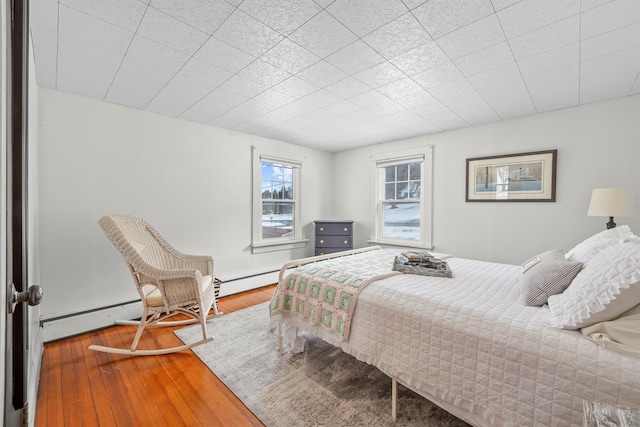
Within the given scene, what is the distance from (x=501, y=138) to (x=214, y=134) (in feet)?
11.7

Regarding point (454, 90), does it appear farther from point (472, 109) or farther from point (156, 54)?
point (156, 54)

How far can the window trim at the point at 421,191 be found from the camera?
12.8 feet

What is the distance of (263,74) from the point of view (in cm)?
218

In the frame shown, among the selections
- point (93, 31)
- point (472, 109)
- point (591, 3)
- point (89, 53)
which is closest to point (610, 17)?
point (591, 3)

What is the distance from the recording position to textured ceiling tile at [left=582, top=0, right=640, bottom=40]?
4.69 feet

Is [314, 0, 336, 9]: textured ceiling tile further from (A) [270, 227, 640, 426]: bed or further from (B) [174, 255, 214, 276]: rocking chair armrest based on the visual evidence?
(B) [174, 255, 214, 276]: rocking chair armrest

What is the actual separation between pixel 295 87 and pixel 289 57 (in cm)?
48

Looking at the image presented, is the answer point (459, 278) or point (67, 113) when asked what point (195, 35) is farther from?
point (459, 278)

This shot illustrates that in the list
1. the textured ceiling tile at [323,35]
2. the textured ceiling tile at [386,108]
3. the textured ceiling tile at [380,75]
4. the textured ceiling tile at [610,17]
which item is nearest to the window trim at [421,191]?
the textured ceiling tile at [386,108]

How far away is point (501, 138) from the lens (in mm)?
3293

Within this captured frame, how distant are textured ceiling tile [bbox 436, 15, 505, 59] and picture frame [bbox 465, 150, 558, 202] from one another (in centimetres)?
189

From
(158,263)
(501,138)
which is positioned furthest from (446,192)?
(158,263)

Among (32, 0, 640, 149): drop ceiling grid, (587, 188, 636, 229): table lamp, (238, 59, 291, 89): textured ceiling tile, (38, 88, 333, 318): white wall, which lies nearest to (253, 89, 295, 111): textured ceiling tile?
(32, 0, 640, 149): drop ceiling grid

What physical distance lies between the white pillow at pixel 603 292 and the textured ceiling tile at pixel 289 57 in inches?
79.7
